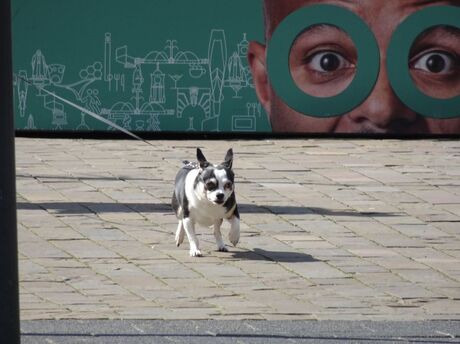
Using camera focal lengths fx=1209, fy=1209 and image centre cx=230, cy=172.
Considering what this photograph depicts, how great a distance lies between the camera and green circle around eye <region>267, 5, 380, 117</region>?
52.5 feet

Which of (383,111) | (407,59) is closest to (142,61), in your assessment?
(383,111)

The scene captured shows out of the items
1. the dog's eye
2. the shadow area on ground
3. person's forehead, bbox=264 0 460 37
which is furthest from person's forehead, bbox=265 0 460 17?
the dog's eye

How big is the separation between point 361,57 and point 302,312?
848 cm

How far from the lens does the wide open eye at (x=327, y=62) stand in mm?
16094

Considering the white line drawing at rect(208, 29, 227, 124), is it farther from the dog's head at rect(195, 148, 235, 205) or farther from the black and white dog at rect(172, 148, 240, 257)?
the dog's head at rect(195, 148, 235, 205)

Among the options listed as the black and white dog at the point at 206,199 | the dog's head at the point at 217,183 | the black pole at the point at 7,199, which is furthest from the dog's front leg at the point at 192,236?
the black pole at the point at 7,199

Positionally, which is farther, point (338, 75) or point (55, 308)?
point (338, 75)

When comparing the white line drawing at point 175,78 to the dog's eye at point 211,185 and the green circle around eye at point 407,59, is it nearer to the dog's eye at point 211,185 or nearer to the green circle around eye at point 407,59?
the green circle around eye at point 407,59

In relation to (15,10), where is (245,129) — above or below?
below

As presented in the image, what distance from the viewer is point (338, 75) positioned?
53.0 ft

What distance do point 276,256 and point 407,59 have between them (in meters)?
7.08

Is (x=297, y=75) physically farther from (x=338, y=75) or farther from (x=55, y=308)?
(x=55, y=308)

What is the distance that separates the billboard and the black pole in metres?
10.9

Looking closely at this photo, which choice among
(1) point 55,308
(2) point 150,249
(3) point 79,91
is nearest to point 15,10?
(3) point 79,91
